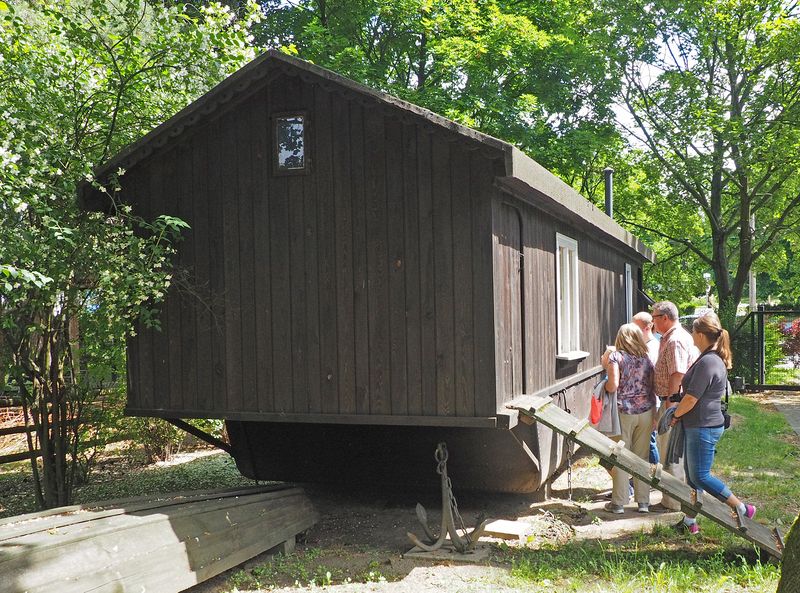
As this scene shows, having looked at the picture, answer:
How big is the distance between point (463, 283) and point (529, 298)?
1.36 metres

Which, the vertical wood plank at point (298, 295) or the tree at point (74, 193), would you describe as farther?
the vertical wood plank at point (298, 295)

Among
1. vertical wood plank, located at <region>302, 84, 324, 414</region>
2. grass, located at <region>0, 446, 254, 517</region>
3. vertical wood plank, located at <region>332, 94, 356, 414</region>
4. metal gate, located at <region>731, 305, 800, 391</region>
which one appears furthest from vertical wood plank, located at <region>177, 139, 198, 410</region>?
metal gate, located at <region>731, 305, 800, 391</region>

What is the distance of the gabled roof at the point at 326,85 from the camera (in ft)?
21.6

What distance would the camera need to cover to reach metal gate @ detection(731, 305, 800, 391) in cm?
2025

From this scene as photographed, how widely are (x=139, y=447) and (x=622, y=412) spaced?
7.82 m

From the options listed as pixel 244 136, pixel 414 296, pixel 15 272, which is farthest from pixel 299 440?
pixel 15 272

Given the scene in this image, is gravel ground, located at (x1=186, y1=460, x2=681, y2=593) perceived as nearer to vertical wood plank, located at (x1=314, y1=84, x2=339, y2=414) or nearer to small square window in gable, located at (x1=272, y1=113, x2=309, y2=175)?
vertical wood plank, located at (x1=314, y1=84, x2=339, y2=414)

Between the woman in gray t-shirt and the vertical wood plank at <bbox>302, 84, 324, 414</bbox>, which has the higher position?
the vertical wood plank at <bbox>302, 84, 324, 414</bbox>

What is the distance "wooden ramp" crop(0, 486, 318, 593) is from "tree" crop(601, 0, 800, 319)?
62.1 ft

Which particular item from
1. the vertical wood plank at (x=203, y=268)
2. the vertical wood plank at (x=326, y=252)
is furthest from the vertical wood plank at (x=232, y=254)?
the vertical wood plank at (x=326, y=252)

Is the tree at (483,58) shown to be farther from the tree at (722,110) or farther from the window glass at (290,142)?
the window glass at (290,142)

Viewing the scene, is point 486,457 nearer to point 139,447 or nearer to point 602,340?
point 602,340

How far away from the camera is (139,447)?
12211 mm

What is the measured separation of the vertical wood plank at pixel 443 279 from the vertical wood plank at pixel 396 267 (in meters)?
0.32
